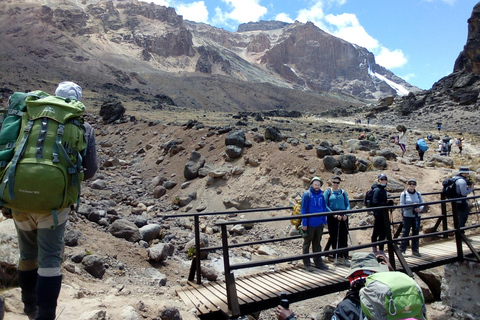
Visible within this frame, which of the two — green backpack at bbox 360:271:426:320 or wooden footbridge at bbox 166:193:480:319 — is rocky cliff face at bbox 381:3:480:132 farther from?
green backpack at bbox 360:271:426:320

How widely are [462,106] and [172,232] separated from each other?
46712 millimetres

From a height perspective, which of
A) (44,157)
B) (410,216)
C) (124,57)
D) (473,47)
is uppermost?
(124,57)

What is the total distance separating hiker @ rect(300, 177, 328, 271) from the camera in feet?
17.9

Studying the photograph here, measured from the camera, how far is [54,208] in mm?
2590

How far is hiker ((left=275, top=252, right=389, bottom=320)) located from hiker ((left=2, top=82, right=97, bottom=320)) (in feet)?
5.97

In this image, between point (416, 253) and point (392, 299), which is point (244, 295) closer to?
point (392, 299)

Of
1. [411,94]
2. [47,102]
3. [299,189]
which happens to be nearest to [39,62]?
[411,94]


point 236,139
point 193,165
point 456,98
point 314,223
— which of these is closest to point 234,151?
point 236,139

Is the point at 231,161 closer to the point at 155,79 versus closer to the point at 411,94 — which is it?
the point at 411,94

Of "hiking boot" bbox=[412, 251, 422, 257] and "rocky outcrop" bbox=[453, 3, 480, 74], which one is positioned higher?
"rocky outcrop" bbox=[453, 3, 480, 74]

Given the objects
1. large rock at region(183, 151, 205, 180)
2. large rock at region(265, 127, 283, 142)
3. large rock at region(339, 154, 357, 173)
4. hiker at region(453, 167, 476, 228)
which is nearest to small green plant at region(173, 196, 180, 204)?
large rock at region(183, 151, 205, 180)

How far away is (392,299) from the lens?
2477 millimetres

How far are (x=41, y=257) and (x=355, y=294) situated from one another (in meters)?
2.58

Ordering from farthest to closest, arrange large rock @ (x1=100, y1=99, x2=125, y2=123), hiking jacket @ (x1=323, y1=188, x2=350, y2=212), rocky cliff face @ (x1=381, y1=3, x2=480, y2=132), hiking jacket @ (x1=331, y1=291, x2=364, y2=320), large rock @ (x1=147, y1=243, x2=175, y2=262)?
1. rocky cliff face @ (x1=381, y1=3, x2=480, y2=132)
2. large rock @ (x1=100, y1=99, x2=125, y2=123)
3. large rock @ (x1=147, y1=243, x2=175, y2=262)
4. hiking jacket @ (x1=323, y1=188, x2=350, y2=212)
5. hiking jacket @ (x1=331, y1=291, x2=364, y2=320)
